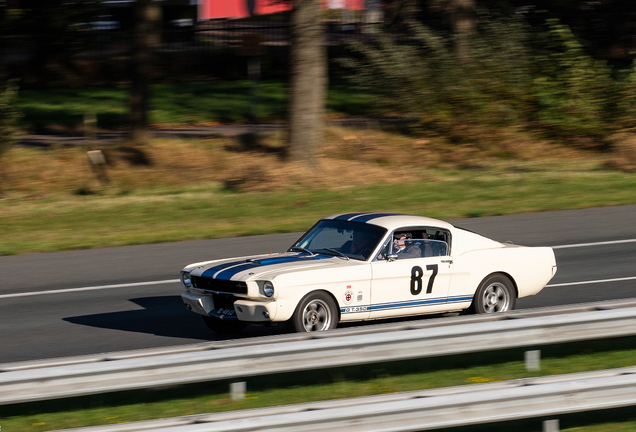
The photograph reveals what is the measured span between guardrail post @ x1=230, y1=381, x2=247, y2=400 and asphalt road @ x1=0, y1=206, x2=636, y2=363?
256 cm

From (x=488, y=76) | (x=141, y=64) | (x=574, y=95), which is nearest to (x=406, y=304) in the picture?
(x=141, y=64)

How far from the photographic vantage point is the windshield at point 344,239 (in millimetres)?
9281

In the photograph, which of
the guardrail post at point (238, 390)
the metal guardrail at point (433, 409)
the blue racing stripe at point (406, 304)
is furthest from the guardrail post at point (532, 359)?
the guardrail post at point (238, 390)

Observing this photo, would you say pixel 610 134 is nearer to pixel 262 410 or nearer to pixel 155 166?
pixel 155 166

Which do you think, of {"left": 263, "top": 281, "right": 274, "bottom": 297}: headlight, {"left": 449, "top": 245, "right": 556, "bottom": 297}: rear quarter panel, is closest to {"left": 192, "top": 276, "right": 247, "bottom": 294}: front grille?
{"left": 263, "top": 281, "right": 274, "bottom": 297}: headlight

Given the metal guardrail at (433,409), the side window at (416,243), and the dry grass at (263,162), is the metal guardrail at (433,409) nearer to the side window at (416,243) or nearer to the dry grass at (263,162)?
the side window at (416,243)

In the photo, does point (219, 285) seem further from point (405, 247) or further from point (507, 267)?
point (507, 267)

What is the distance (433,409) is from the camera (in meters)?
5.37

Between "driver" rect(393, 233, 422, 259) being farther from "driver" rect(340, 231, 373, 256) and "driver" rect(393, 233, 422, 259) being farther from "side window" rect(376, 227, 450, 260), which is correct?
"driver" rect(340, 231, 373, 256)

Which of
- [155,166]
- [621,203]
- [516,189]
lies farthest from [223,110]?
[621,203]

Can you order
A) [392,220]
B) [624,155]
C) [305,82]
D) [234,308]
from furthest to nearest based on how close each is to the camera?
1. [624,155]
2. [305,82]
3. [392,220]
4. [234,308]

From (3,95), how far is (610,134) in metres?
18.4

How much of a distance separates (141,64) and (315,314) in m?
18.5

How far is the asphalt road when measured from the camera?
30.9ft
